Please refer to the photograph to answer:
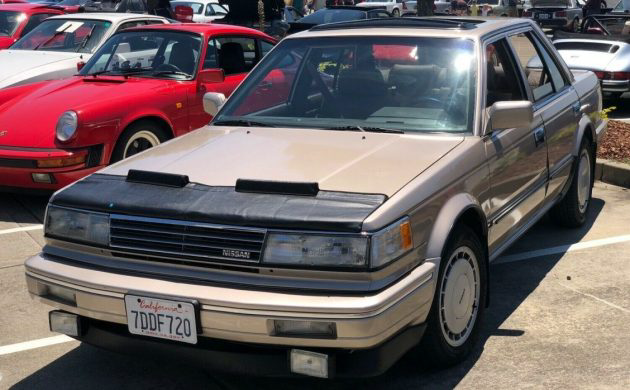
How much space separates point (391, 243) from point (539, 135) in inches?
84.8

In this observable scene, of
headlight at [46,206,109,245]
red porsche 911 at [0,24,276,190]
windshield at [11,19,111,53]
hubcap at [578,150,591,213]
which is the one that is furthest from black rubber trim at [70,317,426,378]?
windshield at [11,19,111,53]

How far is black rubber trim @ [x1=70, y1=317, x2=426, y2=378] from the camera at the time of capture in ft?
11.1

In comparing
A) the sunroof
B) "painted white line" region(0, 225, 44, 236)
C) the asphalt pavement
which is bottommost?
"painted white line" region(0, 225, 44, 236)

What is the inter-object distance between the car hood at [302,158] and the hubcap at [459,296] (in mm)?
491

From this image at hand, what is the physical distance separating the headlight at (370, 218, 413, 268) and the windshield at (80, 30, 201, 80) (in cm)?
491

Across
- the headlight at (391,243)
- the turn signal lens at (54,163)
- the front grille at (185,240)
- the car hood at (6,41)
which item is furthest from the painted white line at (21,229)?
the car hood at (6,41)

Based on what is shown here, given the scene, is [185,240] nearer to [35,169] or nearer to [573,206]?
[573,206]

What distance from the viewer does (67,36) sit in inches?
388

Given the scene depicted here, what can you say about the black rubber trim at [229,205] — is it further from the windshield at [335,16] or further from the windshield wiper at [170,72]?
the windshield at [335,16]

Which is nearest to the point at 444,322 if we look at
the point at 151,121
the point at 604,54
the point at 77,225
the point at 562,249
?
the point at 77,225

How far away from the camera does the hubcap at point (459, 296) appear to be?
3.94m

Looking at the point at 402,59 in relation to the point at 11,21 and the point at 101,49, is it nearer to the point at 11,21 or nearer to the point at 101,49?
the point at 101,49

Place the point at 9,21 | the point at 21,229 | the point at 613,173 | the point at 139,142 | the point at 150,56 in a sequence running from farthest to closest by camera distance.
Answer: the point at 9,21, the point at 150,56, the point at 613,173, the point at 139,142, the point at 21,229

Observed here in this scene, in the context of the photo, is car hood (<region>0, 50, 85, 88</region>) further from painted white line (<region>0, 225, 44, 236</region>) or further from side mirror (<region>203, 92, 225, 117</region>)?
side mirror (<region>203, 92, 225, 117</region>)
